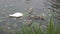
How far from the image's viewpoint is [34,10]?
9.23 ft

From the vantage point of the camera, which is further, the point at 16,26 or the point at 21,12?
the point at 21,12

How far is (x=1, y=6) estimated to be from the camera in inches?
115

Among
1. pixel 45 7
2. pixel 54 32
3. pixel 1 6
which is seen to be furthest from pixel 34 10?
pixel 54 32

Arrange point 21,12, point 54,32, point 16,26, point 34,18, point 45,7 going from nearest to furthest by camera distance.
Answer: point 54,32 < point 16,26 < point 34,18 < point 21,12 < point 45,7

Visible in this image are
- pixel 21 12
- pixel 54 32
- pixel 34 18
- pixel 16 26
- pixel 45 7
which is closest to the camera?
pixel 54 32

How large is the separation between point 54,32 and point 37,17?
47.3 inches

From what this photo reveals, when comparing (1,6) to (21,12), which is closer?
(21,12)

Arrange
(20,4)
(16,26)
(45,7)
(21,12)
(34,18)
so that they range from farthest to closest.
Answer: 1. (20,4)
2. (45,7)
3. (21,12)
4. (34,18)
5. (16,26)

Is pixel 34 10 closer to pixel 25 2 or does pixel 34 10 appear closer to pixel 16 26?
pixel 25 2

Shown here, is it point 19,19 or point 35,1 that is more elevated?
point 35,1

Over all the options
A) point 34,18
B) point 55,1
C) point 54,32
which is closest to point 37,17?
point 34,18

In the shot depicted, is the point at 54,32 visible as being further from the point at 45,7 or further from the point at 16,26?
the point at 45,7

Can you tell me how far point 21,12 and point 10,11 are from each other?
0.62 feet

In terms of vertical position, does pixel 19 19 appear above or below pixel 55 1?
below
